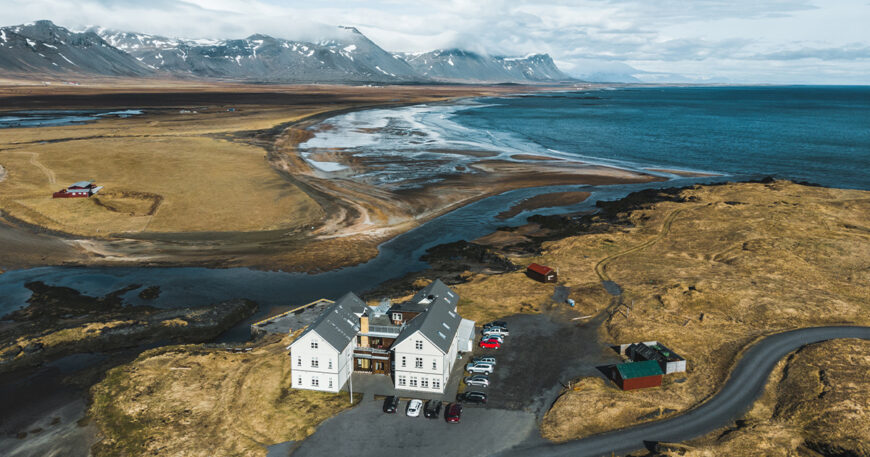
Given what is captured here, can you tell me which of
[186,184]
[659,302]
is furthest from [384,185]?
[659,302]

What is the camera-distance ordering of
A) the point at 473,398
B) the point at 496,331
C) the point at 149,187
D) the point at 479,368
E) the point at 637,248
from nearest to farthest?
the point at 473,398, the point at 479,368, the point at 496,331, the point at 637,248, the point at 149,187

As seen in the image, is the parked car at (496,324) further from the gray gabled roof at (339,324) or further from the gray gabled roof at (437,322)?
the gray gabled roof at (339,324)

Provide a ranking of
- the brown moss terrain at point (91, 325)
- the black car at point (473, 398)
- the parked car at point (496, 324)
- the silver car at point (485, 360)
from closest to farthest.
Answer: the black car at point (473, 398) < the silver car at point (485, 360) < the brown moss terrain at point (91, 325) < the parked car at point (496, 324)

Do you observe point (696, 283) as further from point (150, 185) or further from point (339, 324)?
point (150, 185)

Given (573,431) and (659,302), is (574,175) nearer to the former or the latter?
(659,302)

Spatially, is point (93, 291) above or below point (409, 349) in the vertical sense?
below

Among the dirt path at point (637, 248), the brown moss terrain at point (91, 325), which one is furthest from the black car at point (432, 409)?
the dirt path at point (637, 248)

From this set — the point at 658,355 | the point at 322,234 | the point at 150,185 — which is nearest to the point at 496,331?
the point at 658,355
